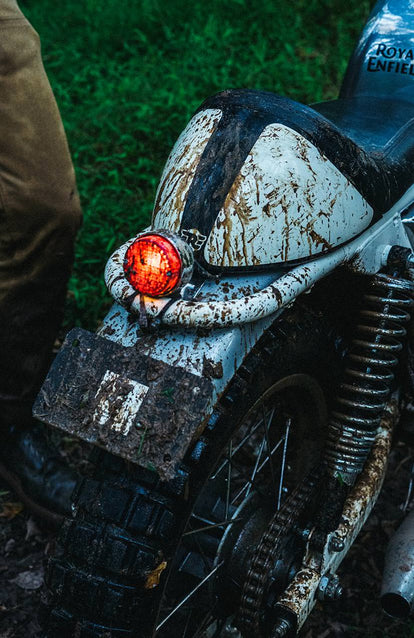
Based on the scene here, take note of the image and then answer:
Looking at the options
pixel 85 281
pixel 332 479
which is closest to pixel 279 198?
pixel 332 479

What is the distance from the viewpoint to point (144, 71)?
437 centimetres

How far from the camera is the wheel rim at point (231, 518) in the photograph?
5.40 feet

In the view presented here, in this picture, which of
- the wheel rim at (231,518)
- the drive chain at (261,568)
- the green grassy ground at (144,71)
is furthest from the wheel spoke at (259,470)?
the green grassy ground at (144,71)

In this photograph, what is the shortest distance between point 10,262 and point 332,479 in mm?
1227

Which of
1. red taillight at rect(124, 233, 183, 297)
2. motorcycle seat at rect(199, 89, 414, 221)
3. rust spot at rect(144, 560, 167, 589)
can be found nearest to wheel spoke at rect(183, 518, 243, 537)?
rust spot at rect(144, 560, 167, 589)

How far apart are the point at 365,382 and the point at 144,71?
130 inches

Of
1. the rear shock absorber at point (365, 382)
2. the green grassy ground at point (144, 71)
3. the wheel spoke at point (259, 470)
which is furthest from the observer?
the green grassy ground at point (144, 71)

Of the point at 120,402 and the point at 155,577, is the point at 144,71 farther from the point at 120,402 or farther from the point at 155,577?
the point at 155,577

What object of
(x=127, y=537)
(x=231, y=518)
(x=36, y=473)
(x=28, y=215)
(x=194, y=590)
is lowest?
(x=36, y=473)

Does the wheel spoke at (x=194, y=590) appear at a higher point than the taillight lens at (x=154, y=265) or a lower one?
lower

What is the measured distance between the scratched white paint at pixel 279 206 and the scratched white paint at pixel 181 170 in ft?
0.34

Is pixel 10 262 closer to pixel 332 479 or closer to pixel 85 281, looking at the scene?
pixel 85 281

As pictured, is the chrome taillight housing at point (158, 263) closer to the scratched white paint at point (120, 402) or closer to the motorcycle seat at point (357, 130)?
the scratched white paint at point (120, 402)

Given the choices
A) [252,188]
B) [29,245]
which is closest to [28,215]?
[29,245]
